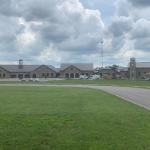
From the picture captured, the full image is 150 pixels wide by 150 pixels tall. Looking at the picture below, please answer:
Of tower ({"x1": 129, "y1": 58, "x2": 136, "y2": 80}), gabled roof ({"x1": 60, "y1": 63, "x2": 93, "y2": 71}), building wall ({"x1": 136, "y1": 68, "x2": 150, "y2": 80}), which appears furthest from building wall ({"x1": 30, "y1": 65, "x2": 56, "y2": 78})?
building wall ({"x1": 136, "y1": 68, "x2": 150, "y2": 80})

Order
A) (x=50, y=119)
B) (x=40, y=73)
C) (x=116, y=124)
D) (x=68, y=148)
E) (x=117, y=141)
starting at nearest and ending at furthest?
Answer: (x=68, y=148)
(x=117, y=141)
(x=116, y=124)
(x=50, y=119)
(x=40, y=73)

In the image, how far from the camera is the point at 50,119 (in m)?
13.8

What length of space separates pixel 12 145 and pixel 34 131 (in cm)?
166

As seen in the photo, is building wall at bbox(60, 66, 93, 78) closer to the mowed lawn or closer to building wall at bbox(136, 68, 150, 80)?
building wall at bbox(136, 68, 150, 80)

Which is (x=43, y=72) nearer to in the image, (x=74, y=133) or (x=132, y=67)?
(x=132, y=67)

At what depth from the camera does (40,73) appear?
543ft

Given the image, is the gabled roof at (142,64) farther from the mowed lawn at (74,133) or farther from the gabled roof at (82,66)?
the mowed lawn at (74,133)

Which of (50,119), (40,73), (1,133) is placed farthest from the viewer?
(40,73)

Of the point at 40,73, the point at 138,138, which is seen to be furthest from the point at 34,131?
the point at 40,73

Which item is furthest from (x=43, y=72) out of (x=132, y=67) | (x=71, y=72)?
(x=132, y=67)

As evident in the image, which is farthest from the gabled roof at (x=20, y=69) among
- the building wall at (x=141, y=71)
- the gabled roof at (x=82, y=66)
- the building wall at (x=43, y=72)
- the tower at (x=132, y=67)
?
the building wall at (x=141, y=71)

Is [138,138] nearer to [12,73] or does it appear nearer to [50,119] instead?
[50,119]

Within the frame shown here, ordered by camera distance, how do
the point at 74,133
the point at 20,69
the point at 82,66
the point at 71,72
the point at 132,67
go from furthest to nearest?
the point at 82,66 → the point at 20,69 → the point at 132,67 → the point at 71,72 → the point at 74,133

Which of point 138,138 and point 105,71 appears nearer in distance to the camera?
point 138,138
